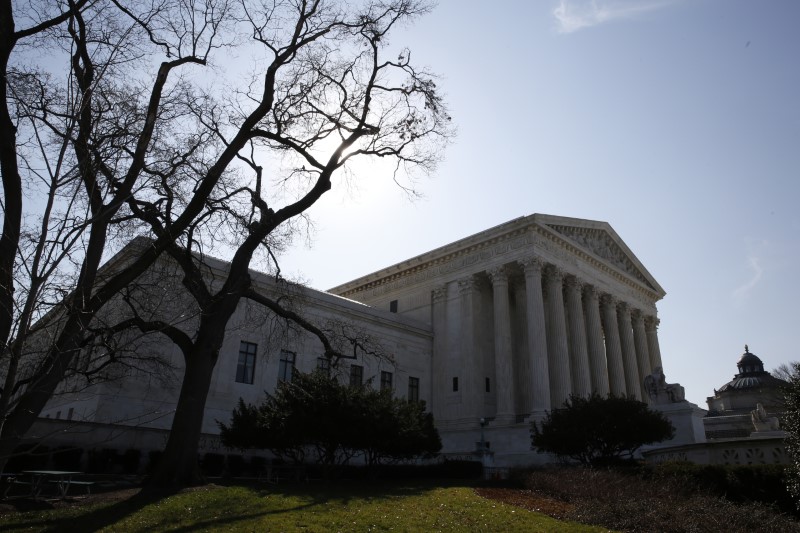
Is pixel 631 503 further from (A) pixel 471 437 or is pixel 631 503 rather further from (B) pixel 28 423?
(A) pixel 471 437

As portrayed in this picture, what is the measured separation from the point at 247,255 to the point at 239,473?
10.6 m

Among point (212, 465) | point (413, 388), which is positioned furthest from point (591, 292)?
point (212, 465)

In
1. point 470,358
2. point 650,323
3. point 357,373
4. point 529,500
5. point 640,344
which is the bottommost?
point 529,500

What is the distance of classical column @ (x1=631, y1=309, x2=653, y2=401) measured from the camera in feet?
152

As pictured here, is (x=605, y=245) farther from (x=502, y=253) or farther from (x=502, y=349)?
(x=502, y=349)

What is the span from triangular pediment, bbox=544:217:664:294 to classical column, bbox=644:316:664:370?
295cm

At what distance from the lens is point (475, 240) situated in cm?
4034

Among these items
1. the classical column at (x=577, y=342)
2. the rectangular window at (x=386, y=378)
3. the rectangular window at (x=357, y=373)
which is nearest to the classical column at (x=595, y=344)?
the classical column at (x=577, y=342)

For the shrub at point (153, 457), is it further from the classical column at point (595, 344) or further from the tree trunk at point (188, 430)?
the classical column at point (595, 344)

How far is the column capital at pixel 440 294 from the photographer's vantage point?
140ft

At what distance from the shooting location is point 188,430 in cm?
1609

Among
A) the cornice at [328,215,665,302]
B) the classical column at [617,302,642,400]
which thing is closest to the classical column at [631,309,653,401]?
the classical column at [617,302,642,400]

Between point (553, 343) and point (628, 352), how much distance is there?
10.4 meters

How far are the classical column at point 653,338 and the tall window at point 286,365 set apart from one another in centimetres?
3122
